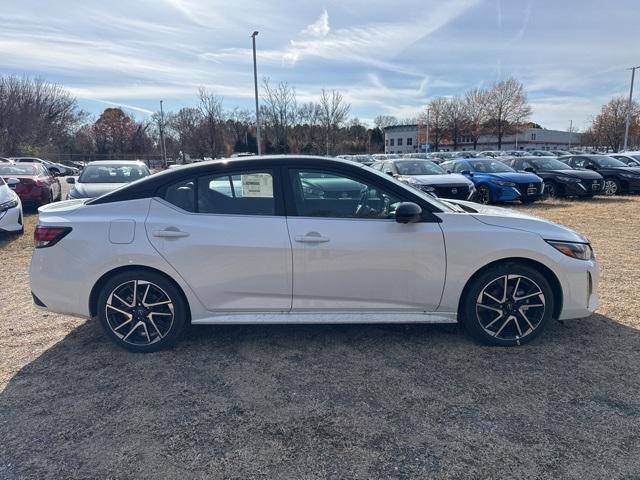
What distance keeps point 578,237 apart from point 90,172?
9616 millimetres

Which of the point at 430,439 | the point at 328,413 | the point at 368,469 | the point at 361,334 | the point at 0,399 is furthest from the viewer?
the point at 361,334

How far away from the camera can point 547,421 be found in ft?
8.63

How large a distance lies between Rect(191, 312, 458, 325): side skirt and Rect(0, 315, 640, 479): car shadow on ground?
29 centimetres

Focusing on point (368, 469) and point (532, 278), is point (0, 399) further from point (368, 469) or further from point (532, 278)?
point (532, 278)

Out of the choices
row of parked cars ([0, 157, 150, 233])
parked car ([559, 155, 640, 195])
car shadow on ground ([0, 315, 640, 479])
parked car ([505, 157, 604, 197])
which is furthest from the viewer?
parked car ([559, 155, 640, 195])

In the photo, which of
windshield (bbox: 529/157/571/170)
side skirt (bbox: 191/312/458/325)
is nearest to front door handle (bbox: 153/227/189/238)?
side skirt (bbox: 191/312/458/325)

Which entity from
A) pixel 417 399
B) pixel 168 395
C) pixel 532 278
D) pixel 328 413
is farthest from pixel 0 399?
pixel 532 278

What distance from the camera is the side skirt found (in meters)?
3.48

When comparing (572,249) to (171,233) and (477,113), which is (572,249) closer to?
(171,233)

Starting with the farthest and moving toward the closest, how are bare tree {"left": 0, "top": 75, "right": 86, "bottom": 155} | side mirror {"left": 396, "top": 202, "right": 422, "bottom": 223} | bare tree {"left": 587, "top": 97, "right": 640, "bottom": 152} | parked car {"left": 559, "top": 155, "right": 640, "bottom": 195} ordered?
bare tree {"left": 587, "top": 97, "right": 640, "bottom": 152}
bare tree {"left": 0, "top": 75, "right": 86, "bottom": 155}
parked car {"left": 559, "top": 155, "right": 640, "bottom": 195}
side mirror {"left": 396, "top": 202, "right": 422, "bottom": 223}

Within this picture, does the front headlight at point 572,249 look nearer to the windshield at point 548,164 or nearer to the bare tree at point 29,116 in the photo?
the windshield at point 548,164

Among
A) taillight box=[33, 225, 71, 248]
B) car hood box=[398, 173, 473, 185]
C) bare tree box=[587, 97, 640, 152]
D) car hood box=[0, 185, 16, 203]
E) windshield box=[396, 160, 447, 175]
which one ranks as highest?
bare tree box=[587, 97, 640, 152]

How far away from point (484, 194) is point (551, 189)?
349 cm

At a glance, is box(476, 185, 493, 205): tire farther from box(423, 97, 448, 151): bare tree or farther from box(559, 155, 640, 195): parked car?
box(423, 97, 448, 151): bare tree
